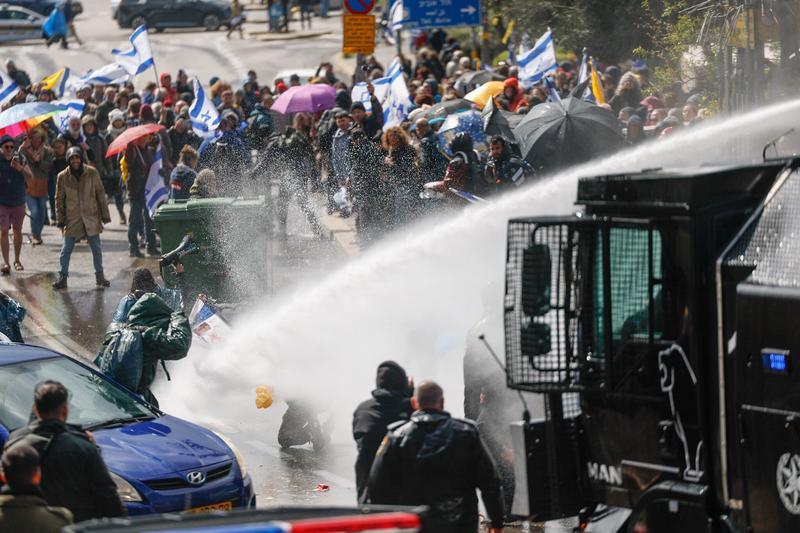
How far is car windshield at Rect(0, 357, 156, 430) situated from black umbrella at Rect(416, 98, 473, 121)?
10.0 metres

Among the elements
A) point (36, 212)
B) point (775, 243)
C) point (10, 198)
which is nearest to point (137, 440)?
point (775, 243)

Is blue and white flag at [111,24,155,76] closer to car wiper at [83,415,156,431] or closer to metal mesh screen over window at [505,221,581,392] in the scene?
car wiper at [83,415,156,431]

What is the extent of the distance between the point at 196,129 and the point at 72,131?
2.06m

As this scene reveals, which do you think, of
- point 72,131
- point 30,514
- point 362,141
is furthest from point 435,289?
point 72,131

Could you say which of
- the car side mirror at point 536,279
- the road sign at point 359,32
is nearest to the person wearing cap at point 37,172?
the road sign at point 359,32

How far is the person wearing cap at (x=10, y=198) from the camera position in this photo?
18688 mm

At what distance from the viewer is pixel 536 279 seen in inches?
278

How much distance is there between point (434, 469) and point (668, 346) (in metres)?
1.33

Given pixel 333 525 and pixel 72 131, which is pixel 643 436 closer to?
pixel 333 525

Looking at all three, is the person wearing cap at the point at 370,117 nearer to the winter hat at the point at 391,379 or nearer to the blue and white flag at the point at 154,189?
the blue and white flag at the point at 154,189

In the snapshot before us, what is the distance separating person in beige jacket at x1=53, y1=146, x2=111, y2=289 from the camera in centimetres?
1803

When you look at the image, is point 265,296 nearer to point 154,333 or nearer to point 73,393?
point 154,333

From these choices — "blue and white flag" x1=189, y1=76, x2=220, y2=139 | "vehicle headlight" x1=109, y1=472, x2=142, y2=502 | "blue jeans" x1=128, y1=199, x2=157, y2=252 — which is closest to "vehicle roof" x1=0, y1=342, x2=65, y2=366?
"vehicle headlight" x1=109, y1=472, x2=142, y2=502

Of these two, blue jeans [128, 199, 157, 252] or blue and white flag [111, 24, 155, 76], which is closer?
Answer: blue jeans [128, 199, 157, 252]
